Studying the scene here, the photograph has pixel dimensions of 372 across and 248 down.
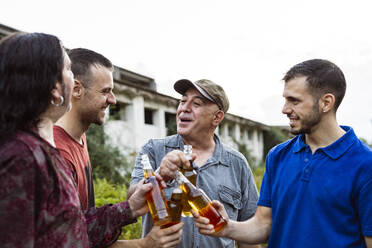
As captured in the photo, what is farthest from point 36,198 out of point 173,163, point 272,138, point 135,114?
point 272,138

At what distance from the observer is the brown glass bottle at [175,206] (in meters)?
2.16

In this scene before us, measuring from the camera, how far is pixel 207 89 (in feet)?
10.9

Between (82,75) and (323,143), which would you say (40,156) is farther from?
(323,143)

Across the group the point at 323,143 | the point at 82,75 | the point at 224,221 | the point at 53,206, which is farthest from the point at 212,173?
the point at 53,206

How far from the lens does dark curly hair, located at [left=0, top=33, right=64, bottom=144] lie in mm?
1499

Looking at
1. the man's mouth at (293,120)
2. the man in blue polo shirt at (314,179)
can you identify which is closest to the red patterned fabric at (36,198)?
the man in blue polo shirt at (314,179)

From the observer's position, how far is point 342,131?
2.31 metres

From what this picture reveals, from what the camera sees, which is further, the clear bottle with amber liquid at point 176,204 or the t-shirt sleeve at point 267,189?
the t-shirt sleeve at point 267,189

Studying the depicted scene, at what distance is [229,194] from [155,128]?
531 inches

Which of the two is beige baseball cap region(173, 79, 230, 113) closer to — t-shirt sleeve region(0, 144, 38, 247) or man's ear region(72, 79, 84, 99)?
man's ear region(72, 79, 84, 99)

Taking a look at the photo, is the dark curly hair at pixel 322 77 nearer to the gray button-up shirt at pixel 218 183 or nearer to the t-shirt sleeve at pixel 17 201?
the gray button-up shirt at pixel 218 183

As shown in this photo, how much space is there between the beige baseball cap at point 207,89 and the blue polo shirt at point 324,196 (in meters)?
1.13

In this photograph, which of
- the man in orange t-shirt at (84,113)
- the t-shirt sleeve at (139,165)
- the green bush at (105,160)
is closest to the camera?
the man in orange t-shirt at (84,113)

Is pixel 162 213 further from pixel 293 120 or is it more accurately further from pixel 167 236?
pixel 293 120
